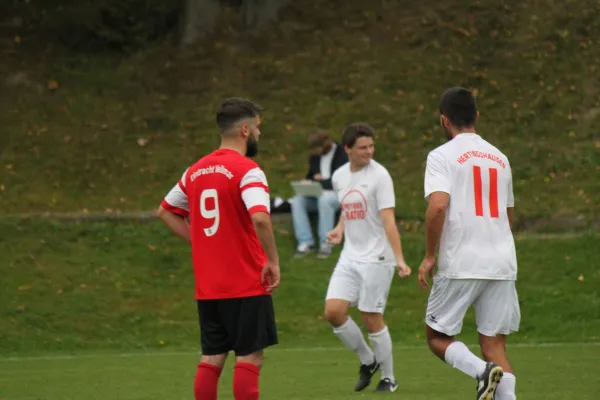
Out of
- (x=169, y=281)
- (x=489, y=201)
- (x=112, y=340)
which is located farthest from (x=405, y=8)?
(x=489, y=201)

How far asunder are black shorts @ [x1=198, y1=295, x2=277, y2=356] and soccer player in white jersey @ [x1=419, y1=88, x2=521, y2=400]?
1010mm

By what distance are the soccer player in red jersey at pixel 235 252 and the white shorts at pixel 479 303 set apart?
1096 mm

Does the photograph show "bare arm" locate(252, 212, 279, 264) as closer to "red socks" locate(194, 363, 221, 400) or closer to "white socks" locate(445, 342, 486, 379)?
"red socks" locate(194, 363, 221, 400)

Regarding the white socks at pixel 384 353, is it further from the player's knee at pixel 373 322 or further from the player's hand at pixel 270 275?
the player's hand at pixel 270 275

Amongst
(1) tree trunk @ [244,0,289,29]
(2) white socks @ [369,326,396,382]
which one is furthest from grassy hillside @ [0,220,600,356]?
(1) tree trunk @ [244,0,289,29]

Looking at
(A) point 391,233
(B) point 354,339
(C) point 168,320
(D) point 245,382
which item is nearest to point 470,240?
(D) point 245,382

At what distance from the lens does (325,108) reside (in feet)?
75.9

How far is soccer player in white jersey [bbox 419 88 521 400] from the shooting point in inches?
311

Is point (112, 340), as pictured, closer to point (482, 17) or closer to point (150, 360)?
point (150, 360)

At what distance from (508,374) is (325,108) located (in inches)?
609

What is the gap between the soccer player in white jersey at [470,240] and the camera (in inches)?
311

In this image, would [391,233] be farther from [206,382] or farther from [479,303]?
[206,382]

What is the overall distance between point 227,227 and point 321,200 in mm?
10155

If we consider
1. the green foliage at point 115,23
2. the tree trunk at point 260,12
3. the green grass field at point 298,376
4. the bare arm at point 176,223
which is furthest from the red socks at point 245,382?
the green foliage at point 115,23
